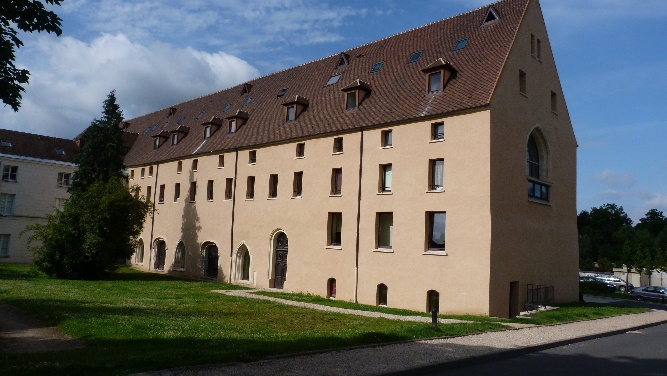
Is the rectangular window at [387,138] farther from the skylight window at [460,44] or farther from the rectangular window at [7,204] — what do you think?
the rectangular window at [7,204]

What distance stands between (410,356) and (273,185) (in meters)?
23.7

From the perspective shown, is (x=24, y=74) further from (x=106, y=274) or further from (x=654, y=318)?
(x=106, y=274)

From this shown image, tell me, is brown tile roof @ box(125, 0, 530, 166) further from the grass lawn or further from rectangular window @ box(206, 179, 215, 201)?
the grass lawn

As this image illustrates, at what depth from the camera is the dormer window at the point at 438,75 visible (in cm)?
2612

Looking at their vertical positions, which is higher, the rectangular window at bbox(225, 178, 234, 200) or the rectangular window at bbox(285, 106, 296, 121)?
the rectangular window at bbox(285, 106, 296, 121)

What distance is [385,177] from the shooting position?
1087 inches

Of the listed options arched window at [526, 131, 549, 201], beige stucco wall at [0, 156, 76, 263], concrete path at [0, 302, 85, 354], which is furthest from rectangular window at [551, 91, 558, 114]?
beige stucco wall at [0, 156, 76, 263]

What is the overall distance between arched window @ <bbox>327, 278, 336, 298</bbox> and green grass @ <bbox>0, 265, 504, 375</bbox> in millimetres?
5651

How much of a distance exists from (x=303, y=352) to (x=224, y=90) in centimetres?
3938

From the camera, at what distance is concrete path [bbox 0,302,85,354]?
1259cm

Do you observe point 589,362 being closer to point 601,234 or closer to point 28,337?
point 28,337

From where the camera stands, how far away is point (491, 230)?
73.9 feet

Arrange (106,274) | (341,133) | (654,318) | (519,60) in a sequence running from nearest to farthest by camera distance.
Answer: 1. (654,318)
2. (519,60)
3. (341,133)
4. (106,274)

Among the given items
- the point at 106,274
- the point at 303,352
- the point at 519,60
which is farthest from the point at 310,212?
the point at 303,352
